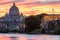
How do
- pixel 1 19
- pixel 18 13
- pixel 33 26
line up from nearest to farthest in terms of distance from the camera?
1. pixel 33 26
2. pixel 1 19
3. pixel 18 13

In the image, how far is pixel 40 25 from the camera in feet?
352

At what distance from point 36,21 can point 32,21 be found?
1.26m

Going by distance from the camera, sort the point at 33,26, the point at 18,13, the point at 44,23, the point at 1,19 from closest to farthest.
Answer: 1. the point at 33,26
2. the point at 44,23
3. the point at 1,19
4. the point at 18,13

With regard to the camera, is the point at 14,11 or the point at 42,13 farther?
the point at 14,11

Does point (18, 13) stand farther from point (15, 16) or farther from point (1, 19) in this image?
point (1, 19)

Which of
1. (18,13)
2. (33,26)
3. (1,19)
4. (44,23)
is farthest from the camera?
(18,13)

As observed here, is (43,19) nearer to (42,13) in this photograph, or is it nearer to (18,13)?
(42,13)

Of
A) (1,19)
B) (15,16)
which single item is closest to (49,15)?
(1,19)

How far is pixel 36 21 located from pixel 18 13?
2465 inches

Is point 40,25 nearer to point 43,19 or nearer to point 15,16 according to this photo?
point 43,19

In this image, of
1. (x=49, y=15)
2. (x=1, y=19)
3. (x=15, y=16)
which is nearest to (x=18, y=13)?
(x=15, y=16)

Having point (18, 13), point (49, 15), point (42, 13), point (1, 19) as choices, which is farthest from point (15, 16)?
point (49, 15)

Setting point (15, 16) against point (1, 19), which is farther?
point (15, 16)

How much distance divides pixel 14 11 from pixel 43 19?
6256cm
